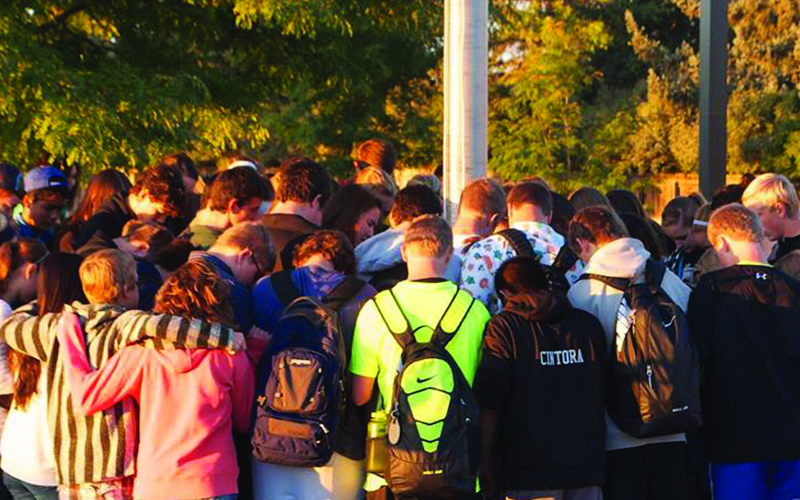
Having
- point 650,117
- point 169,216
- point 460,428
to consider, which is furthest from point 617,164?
point 460,428

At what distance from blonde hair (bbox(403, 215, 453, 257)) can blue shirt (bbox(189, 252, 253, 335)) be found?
2.58 feet

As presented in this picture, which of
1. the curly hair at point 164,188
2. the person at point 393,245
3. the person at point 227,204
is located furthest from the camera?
the curly hair at point 164,188

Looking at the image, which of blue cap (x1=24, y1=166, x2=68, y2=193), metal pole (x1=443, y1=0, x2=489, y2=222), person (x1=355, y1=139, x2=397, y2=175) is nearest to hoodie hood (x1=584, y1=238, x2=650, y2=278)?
metal pole (x1=443, y1=0, x2=489, y2=222)

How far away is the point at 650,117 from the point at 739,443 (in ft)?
78.2

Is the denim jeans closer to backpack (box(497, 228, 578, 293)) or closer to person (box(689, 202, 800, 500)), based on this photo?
backpack (box(497, 228, 578, 293))

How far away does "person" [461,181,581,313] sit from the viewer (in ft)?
19.0

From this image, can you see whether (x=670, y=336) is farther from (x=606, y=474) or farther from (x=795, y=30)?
(x=795, y=30)

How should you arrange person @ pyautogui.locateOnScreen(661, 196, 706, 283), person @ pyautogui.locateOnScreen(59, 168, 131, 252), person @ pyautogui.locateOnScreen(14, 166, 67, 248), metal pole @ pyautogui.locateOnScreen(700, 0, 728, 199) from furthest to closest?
metal pole @ pyautogui.locateOnScreen(700, 0, 728, 199) < person @ pyautogui.locateOnScreen(14, 166, 67, 248) < person @ pyautogui.locateOnScreen(59, 168, 131, 252) < person @ pyautogui.locateOnScreen(661, 196, 706, 283)

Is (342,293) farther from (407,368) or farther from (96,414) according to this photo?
(96,414)

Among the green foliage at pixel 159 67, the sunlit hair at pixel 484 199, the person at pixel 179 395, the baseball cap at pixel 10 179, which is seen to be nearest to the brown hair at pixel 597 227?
the sunlit hair at pixel 484 199

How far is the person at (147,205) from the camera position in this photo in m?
6.92

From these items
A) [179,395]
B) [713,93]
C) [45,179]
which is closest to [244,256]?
[179,395]

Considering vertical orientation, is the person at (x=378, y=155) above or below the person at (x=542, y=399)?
above

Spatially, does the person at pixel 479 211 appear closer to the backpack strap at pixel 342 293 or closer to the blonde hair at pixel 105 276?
the backpack strap at pixel 342 293
